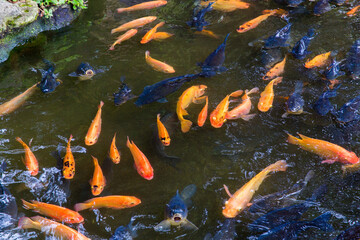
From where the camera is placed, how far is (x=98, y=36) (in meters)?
6.32

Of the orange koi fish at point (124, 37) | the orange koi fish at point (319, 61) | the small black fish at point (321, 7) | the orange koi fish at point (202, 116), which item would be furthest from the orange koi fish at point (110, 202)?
the small black fish at point (321, 7)

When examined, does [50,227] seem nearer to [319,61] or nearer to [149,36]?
[149,36]

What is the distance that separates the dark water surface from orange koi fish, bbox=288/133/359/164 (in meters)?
0.09

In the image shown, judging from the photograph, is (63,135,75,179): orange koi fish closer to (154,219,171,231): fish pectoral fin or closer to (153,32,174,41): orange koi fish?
(154,219,171,231): fish pectoral fin

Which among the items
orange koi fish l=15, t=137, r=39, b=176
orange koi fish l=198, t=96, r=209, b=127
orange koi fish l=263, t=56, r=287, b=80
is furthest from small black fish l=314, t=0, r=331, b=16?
orange koi fish l=15, t=137, r=39, b=176

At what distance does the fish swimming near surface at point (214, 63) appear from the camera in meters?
5.10

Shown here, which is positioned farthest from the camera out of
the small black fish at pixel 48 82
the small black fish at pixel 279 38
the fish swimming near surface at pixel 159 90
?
the small black fish at pixel 279 38

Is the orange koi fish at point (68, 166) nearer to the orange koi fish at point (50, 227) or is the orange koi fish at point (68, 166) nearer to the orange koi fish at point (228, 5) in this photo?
the orange koi fish at point (50, 227)

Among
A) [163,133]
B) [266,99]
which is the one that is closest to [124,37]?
[163,133]

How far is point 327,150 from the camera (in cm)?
381

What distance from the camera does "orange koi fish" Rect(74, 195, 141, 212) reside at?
3469 mm

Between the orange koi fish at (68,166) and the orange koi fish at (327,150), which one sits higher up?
the orange koi fish at (68,166)

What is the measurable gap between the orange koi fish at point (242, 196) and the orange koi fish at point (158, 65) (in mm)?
2325

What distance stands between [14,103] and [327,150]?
170 inches
